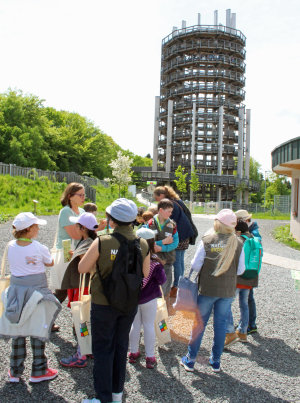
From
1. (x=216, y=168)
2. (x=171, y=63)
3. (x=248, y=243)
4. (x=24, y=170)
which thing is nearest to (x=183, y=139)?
(x=216, y=168)

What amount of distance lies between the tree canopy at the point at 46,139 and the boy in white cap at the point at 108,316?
41.7 metres

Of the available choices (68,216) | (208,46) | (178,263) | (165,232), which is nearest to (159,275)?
Answer: (165,232)

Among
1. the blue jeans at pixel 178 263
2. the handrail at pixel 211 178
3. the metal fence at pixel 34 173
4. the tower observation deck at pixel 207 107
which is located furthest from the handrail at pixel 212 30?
the blue jeans at pixel 178 263

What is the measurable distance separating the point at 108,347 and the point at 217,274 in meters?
1.54

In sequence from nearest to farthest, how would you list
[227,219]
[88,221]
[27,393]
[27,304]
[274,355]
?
[27,393], [27,304], [88,221], [227,219], [274,355]

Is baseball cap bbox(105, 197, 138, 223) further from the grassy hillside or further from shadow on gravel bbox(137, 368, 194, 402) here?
the grassy hillside

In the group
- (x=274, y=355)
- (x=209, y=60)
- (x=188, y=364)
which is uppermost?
(x=209, y=60)

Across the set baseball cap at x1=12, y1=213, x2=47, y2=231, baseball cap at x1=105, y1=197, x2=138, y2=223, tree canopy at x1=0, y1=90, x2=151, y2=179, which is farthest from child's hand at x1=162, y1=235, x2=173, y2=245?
tree canopy at x1=0, y1=90, x2=151, y2=179

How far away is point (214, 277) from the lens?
4.24m

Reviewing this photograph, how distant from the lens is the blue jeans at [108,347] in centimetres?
320

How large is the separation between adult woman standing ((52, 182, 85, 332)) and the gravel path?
614 mm

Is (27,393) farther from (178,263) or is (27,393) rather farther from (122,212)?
(178,263)

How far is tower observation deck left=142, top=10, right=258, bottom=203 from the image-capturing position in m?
71.8

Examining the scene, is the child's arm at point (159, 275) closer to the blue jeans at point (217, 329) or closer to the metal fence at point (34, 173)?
the blue jeans at point (217, 329)
